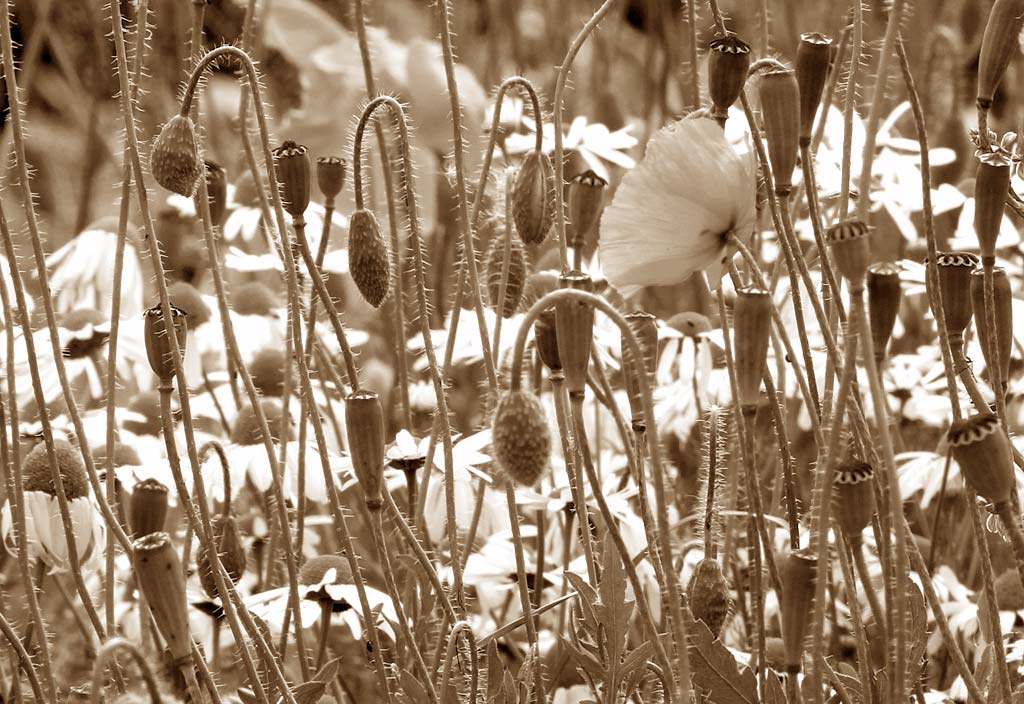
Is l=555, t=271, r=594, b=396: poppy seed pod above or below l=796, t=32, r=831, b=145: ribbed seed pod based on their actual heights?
below

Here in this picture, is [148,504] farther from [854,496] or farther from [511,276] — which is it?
[854,496]

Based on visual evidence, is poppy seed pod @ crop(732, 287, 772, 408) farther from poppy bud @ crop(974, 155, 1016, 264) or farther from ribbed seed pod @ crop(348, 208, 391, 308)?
ribbed seed pod @ crop(348, 208, 391, 308)

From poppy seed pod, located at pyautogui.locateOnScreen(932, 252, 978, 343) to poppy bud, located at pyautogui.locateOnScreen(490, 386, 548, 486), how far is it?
218 mm

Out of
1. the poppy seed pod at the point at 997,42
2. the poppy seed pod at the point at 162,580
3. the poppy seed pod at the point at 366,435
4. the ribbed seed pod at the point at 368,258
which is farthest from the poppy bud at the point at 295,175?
the poppy seed pod at the point at 997,42

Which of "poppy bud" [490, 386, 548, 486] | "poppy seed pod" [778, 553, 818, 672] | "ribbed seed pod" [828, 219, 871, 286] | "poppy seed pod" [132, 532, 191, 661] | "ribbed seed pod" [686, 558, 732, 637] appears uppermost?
"ribbed seed pod" [828, 219, 871, 286]

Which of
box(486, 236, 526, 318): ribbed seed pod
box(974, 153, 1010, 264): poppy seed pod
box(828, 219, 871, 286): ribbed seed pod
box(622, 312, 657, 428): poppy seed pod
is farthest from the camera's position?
box(486, 236, 526, 318): ribbed seed pod

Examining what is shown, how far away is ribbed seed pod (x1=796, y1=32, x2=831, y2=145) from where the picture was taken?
622mm

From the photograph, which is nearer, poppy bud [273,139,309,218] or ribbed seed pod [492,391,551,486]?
ribbed seed pod [492,391,551,486]

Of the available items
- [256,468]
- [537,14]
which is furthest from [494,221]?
[537,14]

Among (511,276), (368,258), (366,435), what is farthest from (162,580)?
(511,276)

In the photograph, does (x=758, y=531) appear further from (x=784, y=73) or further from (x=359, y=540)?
(x=359, y=540)

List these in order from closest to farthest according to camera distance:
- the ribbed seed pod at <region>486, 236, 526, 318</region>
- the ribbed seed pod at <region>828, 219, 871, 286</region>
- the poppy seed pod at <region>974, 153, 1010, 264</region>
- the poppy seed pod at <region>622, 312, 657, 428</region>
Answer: the ribbed seed pod at <region>828, 219, 871, 286</region>
the poppy seed pod at <region>974, 153, 1010, 264</region>
the poppy seed pod at <region>622, 312, 657, 428</region>
the ribbed seed pod at <region>486, 236, 526, 318</region>

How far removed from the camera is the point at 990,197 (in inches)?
23.3

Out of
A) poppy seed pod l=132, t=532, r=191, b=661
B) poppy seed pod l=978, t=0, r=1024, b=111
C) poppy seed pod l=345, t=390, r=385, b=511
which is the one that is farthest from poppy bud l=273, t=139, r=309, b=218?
poppy seed pod l=978, t=0, r=1024, b=111
